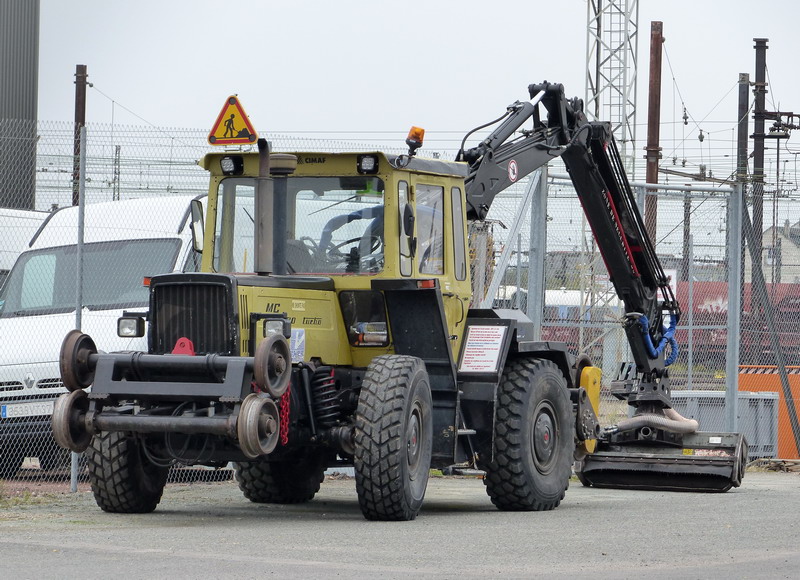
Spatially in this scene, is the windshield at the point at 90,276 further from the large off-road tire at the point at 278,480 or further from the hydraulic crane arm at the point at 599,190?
the hydraulic crane arm at the point at 599,190

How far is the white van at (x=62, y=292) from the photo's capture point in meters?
12.1

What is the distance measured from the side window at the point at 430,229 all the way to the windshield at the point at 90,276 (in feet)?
11.4

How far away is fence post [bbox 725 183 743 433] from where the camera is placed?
50.0 ft

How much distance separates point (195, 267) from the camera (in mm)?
11055

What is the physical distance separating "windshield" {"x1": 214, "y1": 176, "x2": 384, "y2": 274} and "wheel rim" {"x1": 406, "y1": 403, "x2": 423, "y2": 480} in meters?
1.09

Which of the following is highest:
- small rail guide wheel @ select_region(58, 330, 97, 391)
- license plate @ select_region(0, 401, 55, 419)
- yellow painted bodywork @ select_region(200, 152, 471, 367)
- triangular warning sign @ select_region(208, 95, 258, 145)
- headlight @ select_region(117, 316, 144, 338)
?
triangular warning sign @ select_region(208, 95, 258, 145)

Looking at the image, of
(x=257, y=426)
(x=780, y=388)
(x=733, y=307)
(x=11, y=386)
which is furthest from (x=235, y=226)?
(x=780, y=388)

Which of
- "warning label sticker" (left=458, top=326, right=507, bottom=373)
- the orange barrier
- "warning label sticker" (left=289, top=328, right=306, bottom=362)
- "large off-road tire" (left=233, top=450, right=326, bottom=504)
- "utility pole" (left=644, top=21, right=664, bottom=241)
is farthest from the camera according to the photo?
"utility pole" (left=644, top=21, right=664, bottom=241)

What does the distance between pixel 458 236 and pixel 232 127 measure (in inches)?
93.7

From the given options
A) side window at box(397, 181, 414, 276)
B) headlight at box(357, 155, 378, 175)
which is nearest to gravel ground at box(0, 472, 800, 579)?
side window at box(397, 181, 414, 276)

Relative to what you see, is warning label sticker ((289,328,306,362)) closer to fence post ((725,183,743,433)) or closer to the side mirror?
the side mirror

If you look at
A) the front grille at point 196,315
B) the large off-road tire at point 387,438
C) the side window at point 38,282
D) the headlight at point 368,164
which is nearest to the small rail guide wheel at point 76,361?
the front grille at point 196,315

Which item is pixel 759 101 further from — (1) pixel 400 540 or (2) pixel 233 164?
(1) pixel 400 540

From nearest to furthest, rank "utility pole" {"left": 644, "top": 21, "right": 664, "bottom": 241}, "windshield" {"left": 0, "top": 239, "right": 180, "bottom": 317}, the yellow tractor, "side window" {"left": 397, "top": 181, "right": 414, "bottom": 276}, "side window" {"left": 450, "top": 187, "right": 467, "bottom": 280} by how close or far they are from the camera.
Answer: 1. the yellow tractor
2. "side window" {"left": 397, "top": 181, "right": 414, "bottom": 276}
3. "side window" {"left": 450, "top": 187, "right": 467, "bottom": 280}
4. "windshield" {"left": 0, "top": 239, "right": 180, "bottom": 317}
5. "utility pole" {"left": 644, "top": 21, "right": 664, "bottom": 241}
